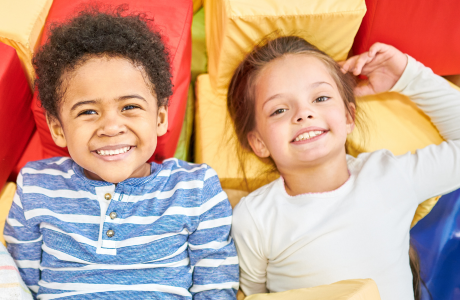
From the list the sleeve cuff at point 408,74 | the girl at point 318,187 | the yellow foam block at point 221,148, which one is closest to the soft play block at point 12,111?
the yellow foam block at point 221,148

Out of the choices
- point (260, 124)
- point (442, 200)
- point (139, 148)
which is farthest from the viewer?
point (442, 200)

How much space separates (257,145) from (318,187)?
0.73 ft

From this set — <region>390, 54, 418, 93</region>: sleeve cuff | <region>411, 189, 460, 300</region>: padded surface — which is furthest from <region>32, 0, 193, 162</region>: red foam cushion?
<region>411, 189, 460, 300</region>: padded surface

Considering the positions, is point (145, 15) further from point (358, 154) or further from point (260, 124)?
point (358, 154)

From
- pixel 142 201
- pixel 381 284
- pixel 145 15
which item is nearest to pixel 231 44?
pixel 145 15

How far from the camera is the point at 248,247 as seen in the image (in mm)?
1078

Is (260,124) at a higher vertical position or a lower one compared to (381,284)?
higher

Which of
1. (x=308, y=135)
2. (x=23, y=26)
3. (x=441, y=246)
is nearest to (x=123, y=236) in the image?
(x=308, y=135)

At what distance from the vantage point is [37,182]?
106cm

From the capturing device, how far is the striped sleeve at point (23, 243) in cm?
104

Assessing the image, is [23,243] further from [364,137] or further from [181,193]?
[364,137]

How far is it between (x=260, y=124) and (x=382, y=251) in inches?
19.0

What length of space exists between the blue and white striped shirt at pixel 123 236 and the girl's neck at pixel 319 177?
0.23 m

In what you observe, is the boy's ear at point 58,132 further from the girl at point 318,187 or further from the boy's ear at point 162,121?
the girl at point 318,187
